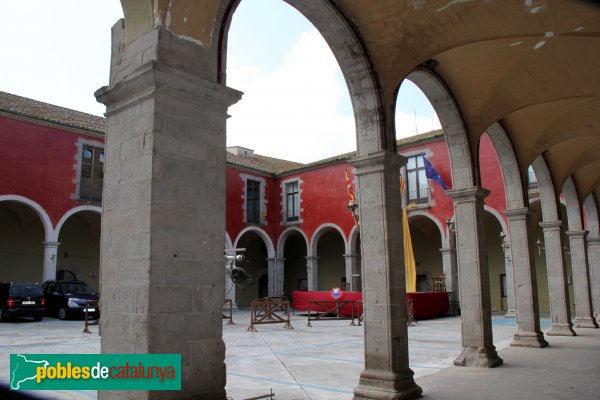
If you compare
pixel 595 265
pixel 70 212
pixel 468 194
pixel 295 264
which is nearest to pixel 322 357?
pixel 468 194

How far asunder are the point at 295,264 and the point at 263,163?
17.4 feet

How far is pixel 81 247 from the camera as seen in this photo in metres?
18.9

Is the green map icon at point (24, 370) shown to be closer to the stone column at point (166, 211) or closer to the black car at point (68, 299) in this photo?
the stone column at point (166, 211)

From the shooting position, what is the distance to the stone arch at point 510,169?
331 inches

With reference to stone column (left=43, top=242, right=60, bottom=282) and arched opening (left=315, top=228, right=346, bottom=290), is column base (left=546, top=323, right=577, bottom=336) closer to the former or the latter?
arched opening (left=315, top=228, right=346, bottom=290)

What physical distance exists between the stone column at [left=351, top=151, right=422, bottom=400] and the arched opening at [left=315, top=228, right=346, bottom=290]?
18097 mm

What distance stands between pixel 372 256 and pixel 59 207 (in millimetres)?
13482

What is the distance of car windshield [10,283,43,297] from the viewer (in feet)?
42.7

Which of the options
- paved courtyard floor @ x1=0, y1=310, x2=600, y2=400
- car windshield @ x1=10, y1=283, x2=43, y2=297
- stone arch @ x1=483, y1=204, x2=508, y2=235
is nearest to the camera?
paved courtyard floor @ x1=0, y1=310, x2=600, y2=400

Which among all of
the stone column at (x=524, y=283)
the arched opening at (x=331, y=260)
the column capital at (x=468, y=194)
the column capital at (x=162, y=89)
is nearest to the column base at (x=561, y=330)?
the stone column at (x=524, y=283)

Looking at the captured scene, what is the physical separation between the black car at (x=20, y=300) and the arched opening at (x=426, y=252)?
1338cm

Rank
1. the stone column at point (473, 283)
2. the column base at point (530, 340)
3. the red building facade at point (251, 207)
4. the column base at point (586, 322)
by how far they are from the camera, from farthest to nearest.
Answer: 1. the red building facade at point (251, 207)
2. the column base at point (586, 322)
3. the column base at point (530, 340)
4. the stone column at point (473, 283)

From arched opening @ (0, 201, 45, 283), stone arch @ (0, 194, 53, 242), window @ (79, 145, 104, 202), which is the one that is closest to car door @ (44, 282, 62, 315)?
stone arch @ (0, 194, 53, 242)

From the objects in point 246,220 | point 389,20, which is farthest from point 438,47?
point 246,220
